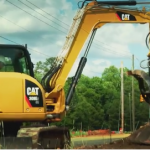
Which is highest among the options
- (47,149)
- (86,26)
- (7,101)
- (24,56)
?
(86,26)

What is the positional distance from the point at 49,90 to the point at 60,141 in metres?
6.17

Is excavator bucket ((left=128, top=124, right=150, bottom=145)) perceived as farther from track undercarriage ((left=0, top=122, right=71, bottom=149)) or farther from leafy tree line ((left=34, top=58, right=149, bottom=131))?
leafy tree line ((left=34, top=58, right=149, bottom=131))

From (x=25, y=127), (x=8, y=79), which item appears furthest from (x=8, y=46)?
(x=25, y=127)

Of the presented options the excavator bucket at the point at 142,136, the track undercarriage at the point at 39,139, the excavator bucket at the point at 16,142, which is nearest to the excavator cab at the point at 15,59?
the track undercarriage at the point at 39,139

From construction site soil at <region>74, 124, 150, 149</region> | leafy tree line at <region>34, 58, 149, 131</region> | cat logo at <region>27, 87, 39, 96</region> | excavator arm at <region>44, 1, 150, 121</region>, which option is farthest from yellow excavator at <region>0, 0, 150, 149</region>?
leafy tree line at <region>34, 58, 149, 131</region>

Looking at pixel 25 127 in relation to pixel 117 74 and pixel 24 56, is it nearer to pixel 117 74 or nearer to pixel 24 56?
pixel 24 56

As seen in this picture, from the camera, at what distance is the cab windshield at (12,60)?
34.0 feet

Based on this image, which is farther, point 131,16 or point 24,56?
point 131,16

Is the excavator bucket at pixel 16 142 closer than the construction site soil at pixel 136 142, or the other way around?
the construction site soil at pixel 136 142

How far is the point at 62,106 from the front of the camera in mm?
14500

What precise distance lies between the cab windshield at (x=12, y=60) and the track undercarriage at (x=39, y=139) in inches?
63.6

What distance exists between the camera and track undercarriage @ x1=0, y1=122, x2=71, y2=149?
29.5 ft

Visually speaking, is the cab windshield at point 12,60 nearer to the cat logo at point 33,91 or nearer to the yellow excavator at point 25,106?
the yellow excavator at point 25,106

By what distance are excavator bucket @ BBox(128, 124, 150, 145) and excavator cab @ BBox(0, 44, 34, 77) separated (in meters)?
3.31
